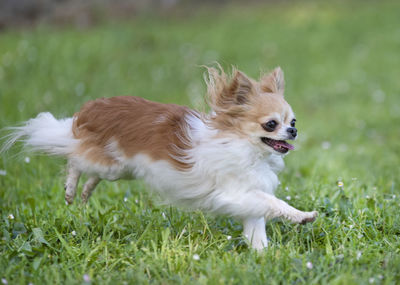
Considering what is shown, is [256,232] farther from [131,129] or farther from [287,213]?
[131,129]

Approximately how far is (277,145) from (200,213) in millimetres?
762

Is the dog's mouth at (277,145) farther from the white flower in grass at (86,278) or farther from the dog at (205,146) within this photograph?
the white flower in grass at (86,278)

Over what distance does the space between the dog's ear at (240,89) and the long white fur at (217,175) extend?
268mm

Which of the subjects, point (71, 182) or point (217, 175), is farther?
point (71, 182)

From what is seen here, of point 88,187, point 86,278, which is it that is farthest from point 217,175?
point 88,187

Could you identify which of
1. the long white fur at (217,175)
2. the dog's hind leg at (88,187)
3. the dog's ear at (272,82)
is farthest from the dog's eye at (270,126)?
the dog's hind leg at (88,187)

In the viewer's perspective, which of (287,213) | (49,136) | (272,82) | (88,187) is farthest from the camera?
(88,187)

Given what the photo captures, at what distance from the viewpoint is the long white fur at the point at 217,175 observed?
3264 millimetres

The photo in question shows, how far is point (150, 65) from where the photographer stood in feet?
29.8

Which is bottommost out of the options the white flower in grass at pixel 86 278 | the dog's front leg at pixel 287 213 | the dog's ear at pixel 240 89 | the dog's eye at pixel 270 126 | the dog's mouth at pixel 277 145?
the white flower in grass at pixel 86 278

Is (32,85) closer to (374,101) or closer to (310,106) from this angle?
(310,106)

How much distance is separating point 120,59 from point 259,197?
6.36 meters

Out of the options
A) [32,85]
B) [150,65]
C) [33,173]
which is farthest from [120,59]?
[33,173]

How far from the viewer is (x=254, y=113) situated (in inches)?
130
